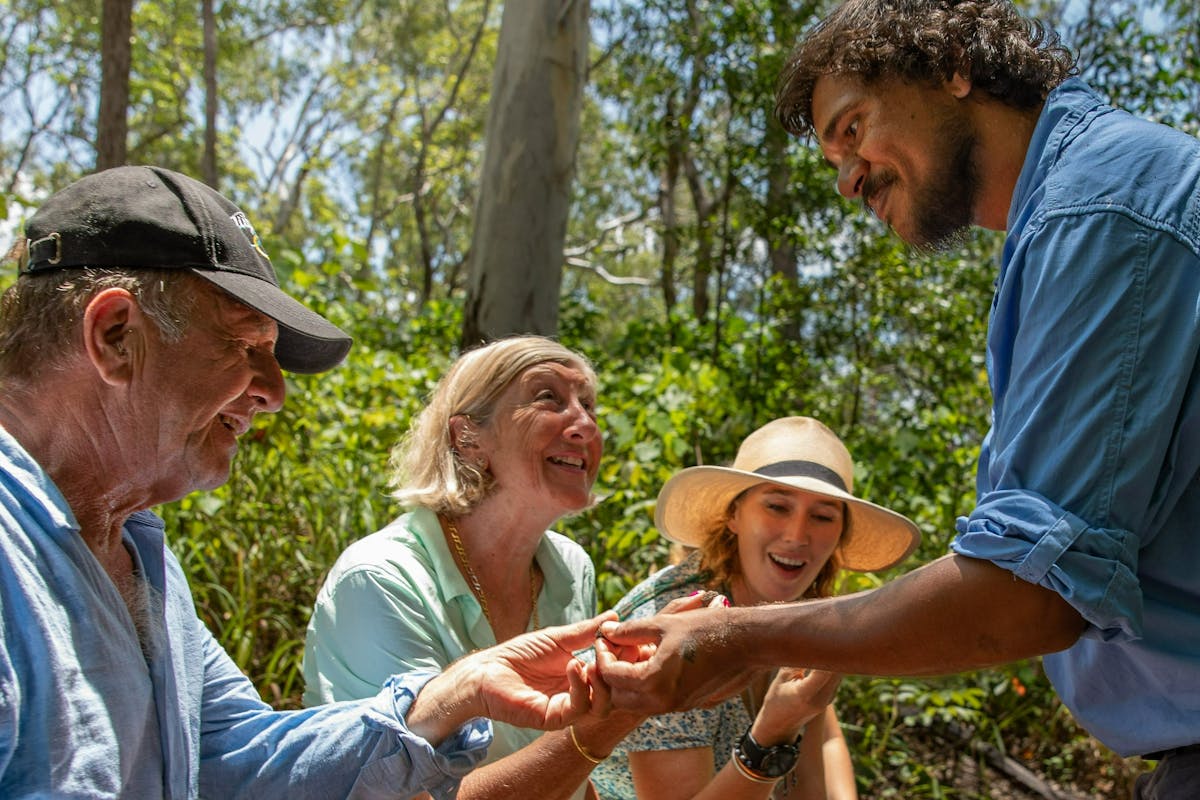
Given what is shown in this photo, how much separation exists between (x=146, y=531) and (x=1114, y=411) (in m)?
1.57

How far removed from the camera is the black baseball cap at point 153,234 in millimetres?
1655

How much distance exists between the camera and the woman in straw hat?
271 centimetres

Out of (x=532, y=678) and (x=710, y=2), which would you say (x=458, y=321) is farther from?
(x=532, y=678)

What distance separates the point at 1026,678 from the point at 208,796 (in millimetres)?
4063

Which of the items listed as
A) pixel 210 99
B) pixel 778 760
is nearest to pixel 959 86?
pixel 778 760

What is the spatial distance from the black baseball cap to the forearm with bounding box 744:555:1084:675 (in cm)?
101

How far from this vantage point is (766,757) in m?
2.50

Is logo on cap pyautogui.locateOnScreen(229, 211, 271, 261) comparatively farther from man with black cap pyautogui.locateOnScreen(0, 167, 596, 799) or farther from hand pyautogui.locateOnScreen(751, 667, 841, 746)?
hand pyautogui.locateOnScreen(751, 667, 841, 746)

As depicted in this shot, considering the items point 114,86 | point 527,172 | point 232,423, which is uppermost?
point 114,86

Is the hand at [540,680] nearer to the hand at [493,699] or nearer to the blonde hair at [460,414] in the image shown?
the hand at [493,699]

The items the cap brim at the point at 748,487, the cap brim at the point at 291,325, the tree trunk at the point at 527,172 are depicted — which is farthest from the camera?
the tree trunk at the point at 527,172

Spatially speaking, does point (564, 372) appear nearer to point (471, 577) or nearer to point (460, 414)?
point (460, 414)

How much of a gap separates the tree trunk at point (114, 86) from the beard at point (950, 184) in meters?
5.35

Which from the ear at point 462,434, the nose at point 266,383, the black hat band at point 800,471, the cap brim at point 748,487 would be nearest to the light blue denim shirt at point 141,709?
the nose at point 266,383
